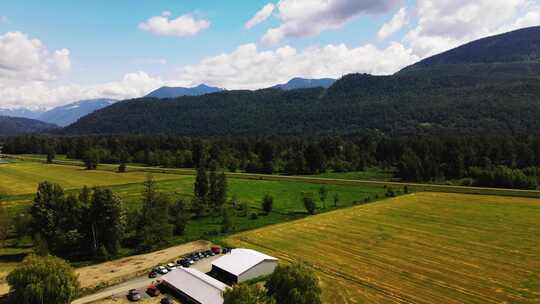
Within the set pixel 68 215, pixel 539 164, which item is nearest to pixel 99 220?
pixel 68 215

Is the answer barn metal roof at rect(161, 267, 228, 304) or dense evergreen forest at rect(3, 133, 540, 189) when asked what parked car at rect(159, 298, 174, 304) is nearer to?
barn metal roof at rect(161, 267, 228, 304)

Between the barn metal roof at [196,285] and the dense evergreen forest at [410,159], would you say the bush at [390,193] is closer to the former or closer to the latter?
the dense evergreen forest at [410,159]

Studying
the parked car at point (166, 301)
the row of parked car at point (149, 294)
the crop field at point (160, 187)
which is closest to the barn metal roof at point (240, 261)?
the parked car at point (166, 301)

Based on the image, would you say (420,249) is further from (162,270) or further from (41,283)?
(41,283)

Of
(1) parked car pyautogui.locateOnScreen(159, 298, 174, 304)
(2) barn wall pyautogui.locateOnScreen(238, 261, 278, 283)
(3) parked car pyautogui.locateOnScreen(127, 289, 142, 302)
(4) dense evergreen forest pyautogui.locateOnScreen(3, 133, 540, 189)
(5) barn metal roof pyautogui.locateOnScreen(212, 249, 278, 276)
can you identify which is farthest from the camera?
(4) dense evergreen forest pyautogui.locateOnScreen(3, 133, 540, 189)

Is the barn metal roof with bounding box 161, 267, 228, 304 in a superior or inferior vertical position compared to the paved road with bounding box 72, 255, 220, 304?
superior

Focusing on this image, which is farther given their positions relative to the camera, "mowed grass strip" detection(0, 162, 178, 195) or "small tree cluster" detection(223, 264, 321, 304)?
"mowed grass strip" detection(0, 162, 178, 195)

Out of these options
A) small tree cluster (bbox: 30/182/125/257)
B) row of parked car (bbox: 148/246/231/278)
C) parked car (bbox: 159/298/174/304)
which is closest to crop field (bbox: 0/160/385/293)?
small tree cluster (bbox: 30/182/125/257)
